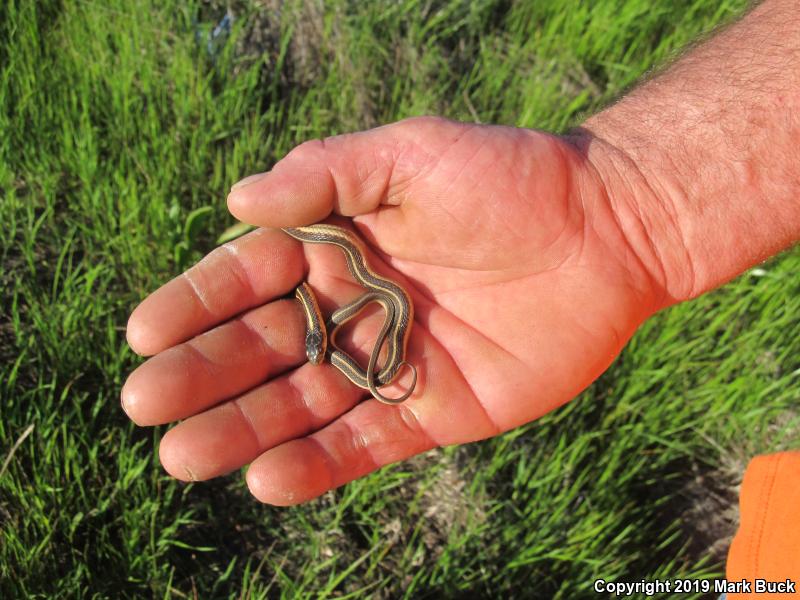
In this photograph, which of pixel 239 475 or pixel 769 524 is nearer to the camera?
pixel 769 524

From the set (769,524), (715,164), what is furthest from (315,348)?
(715,164)

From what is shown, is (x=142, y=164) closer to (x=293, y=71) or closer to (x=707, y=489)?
(x=293, y=71)

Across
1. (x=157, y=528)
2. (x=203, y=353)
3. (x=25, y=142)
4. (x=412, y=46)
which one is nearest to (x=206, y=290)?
(x=203, y=353)

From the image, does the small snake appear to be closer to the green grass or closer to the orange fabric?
the green grass

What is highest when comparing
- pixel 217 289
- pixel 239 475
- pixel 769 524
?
pixel 217 289

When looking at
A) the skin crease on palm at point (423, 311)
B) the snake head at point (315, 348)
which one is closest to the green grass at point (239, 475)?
the skin crease on palm at point (423, 311)

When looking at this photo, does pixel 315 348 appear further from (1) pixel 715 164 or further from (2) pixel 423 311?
(1) pixel 715 164

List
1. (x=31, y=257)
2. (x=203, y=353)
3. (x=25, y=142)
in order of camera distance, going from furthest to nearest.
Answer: (x=25, y=142) < (x=31, y=257) < (x=203, y=353)
